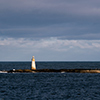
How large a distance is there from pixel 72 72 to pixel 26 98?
50.7m

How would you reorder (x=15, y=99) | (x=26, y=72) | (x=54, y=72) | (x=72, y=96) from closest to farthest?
(x=15, y=99) → (x=72, y=96) → (x=26, y=72) → (x=54, y=72)

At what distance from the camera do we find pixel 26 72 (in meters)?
85.8

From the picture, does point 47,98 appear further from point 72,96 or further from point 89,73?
point 89,73

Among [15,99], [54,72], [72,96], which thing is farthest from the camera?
[54,72]

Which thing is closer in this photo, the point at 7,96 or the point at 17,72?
the point at 7,96

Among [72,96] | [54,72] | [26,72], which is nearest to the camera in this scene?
[72,96]

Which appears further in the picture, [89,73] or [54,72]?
[54,72]

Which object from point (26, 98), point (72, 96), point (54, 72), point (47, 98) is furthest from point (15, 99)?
point (54, 72)

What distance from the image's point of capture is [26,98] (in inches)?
1470

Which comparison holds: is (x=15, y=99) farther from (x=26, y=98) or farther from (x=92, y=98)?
(x=92, y=98)

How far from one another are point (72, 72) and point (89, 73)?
564 cm

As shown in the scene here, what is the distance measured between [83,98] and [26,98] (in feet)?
26.1

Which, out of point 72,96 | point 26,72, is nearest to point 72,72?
point 26,72

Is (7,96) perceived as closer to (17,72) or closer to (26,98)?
(26,98)
